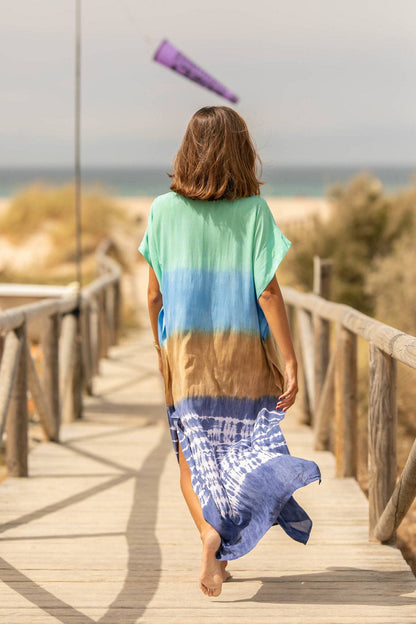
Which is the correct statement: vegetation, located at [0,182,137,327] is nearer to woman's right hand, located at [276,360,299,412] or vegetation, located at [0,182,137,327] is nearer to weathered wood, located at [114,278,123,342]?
weathered wood, located at [114,278,123,342]

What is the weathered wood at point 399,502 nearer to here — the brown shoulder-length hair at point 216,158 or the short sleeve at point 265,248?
the short sleeve at point 265,248

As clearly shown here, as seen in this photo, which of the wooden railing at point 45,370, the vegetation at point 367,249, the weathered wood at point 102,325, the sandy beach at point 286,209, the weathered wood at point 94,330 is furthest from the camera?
the sandy beach at point 286,209

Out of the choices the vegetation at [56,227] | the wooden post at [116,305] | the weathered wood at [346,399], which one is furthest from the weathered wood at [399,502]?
the vegetation at [56,227]

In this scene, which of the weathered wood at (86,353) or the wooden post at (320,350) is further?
the weathered wood at (86,353)

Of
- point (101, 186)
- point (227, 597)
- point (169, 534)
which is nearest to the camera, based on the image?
point (227, 597)

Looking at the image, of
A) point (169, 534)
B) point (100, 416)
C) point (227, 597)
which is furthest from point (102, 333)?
point (227, 597)

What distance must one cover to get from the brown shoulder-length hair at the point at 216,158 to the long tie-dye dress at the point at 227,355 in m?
0.05

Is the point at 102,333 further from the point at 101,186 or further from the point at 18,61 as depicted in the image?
the point at 18,61

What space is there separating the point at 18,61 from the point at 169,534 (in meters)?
64.9

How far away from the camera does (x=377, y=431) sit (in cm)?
357

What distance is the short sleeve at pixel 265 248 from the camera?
2887 mm

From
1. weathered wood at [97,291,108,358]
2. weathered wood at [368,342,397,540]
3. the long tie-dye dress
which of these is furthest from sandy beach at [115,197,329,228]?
the long tie-dye dress

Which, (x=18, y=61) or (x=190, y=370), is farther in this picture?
(x=18, y=61)

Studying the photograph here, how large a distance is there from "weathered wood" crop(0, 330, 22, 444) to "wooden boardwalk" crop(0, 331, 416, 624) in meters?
0.44
